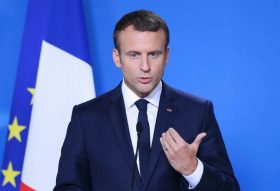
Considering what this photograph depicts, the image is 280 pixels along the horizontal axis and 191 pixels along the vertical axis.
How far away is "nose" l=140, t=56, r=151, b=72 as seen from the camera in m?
1.73

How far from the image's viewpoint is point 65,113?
8.84ft

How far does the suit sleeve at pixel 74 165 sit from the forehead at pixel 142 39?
1.11ft

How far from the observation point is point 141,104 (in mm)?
1811

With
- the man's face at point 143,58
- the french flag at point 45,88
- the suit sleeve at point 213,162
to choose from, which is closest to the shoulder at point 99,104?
the man's face at point 143,58

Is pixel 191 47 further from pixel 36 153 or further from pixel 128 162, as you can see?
pixel 128 162

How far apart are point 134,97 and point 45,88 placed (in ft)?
3.12

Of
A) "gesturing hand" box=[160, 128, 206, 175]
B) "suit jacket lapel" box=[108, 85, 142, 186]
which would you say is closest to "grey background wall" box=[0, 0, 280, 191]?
"suit jacket lapel" box=[108, 85, 142, 186]

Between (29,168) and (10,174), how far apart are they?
14 centimetres

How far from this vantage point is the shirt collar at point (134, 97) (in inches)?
72.3

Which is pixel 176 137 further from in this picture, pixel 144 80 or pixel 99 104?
pixel 99 104

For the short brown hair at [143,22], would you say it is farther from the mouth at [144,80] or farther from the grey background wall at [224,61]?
the grey background wall at [224,61]

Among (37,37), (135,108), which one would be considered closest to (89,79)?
(37,37)

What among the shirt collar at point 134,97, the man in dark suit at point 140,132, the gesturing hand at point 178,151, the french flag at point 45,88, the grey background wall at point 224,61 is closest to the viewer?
the gesturing hand at point 178,151

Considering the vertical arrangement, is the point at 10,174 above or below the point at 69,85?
below
